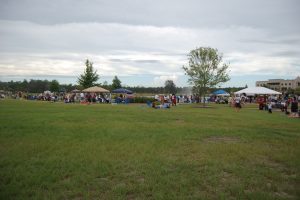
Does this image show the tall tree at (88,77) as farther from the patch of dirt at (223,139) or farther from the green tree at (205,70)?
the patch of dirt at (223,139)

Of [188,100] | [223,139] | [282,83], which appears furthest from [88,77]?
[282,83]

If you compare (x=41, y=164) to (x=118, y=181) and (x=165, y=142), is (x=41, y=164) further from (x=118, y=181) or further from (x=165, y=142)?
(x=165, y=142)

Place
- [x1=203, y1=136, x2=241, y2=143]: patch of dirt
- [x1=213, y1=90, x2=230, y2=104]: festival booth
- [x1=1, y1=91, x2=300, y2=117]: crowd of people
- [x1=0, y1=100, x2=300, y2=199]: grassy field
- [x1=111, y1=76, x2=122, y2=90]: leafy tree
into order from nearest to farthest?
[x1=0, y1=100, x2=300, y2=199]: grassy field, [x1=203, y1=136, x2=241, y2=143]: patch of dirt, [x1=1, y1=91, x2=300, y2=117]: crowd of people, [x1=213, y1=90, x2=230, y2=104]: festival booth, [x1=111, y1=76, x2=122, y2=90]: leafy tree

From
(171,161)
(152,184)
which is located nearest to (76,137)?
(171,161)

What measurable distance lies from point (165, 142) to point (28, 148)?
4.13m

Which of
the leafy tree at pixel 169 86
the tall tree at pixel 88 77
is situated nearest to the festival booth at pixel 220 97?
the tall tree at pixel 88 77

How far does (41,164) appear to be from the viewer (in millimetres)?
6547

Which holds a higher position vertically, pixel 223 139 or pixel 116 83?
pixel 116 83

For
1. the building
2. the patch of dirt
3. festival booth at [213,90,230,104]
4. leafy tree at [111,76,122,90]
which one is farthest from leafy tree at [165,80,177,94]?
the patch of dirt

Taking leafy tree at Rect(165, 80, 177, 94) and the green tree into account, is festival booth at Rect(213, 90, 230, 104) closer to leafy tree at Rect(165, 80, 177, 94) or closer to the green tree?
the green tree

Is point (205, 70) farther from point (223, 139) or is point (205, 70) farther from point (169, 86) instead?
point (169, 86)

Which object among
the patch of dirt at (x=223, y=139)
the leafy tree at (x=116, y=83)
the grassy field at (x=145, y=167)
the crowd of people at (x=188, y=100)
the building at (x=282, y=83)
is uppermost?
the building at (x=282, y=83)

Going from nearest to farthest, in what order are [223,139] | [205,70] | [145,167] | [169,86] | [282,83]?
[145,167] < [223,139] < [205,70] < [169,86] < [282,83]

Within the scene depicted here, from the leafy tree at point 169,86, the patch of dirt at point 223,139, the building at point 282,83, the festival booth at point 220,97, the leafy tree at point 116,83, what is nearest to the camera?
the patch of dirt at point 223,139
